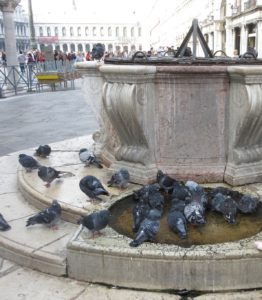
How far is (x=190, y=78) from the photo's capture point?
13.0ft

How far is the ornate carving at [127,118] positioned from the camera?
156 inches

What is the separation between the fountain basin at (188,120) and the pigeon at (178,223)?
1044 millimetres

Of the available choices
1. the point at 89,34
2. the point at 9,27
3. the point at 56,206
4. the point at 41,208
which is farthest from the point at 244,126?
the point at 89,34

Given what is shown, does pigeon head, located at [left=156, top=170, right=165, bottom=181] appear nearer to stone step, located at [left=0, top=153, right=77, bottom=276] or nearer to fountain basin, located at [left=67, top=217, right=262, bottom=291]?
stone step, located at [left=0, top=153, right=77, bottom=276]

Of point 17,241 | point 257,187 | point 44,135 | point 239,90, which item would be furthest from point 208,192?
point 44,135

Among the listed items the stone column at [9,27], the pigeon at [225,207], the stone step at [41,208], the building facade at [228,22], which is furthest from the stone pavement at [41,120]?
the building facade at [228,22]

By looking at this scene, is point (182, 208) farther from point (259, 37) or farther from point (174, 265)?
point (259, 37)

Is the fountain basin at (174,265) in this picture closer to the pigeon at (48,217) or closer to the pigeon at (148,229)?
the pigeon at (148,229)

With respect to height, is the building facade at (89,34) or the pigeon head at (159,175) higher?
the building facade at (89,34)

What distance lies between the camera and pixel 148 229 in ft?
9.70

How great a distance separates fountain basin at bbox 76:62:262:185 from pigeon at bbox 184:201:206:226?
0.91 meters

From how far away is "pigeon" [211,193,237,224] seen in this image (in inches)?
131

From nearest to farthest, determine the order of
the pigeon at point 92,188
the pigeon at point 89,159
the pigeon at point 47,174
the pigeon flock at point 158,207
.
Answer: the pigeon flock at point 158,207
the pigeon at point 92,188
the pigeon at point 47,174
the pigeon at point 89,159

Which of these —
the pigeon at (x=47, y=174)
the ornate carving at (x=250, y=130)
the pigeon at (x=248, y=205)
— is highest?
the ornate carving at (x=250, y=130)
